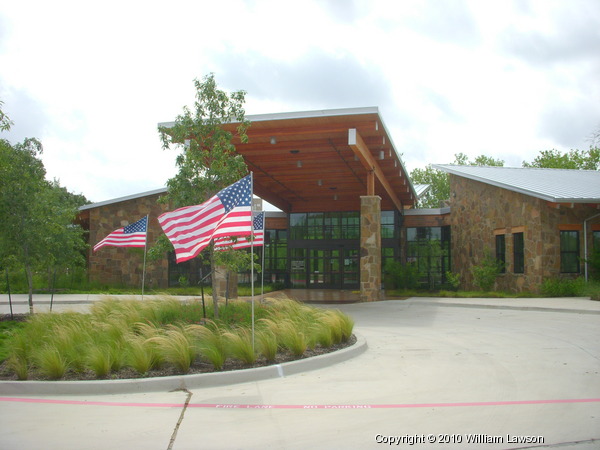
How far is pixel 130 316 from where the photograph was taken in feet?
34.7

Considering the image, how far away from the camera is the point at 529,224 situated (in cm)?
2180

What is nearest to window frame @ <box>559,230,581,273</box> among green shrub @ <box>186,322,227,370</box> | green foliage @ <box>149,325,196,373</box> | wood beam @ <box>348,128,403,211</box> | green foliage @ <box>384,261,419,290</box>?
green foliage @ <box>384,261,419,290</box>

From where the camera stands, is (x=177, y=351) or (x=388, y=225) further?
(x=388, y=225)

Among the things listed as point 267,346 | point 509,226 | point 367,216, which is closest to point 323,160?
point 367,216

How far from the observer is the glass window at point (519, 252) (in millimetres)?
22453

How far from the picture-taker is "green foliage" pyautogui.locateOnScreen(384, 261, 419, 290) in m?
26.8

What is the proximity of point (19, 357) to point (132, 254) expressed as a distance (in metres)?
20.2

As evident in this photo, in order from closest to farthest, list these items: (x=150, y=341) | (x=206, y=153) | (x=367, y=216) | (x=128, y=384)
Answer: (x=128, y=384) → (x=150, y=341) → (x=206, y=153) → (x=367, y=216)

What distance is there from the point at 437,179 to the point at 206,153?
5364cm

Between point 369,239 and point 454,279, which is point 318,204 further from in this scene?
point 369,239

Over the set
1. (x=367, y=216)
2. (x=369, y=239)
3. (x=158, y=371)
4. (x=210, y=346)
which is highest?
(x=367, y=216)

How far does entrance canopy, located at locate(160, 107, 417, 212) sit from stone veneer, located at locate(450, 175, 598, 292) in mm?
3315

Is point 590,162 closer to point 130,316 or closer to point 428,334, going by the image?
point 428,334

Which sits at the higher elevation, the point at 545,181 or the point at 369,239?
the point at 545,181
